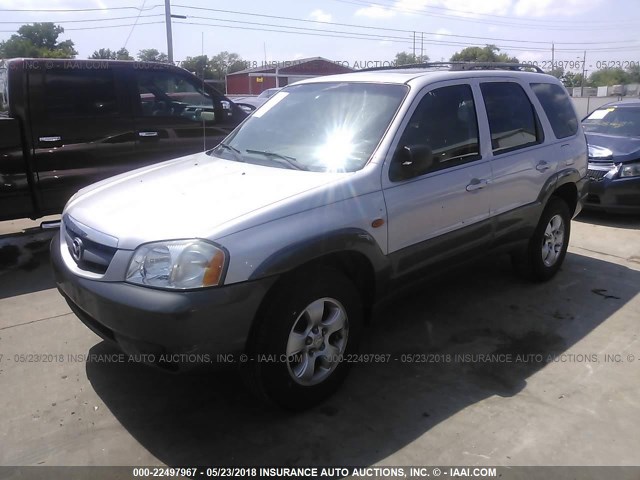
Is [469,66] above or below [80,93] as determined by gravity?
above

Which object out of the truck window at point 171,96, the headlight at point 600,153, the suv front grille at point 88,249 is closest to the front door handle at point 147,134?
the truck window at point 171,96

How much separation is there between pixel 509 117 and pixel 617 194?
373 cm

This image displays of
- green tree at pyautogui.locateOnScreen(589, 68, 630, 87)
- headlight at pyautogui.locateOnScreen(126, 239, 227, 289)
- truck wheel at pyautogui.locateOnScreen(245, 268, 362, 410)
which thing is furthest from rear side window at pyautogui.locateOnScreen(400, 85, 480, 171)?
green tree at pyautogui.locateOnScreen(589, 68, 630, 87)

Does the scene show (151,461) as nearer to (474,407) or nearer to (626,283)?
(474,407)

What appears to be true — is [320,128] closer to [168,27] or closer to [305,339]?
[305,339]

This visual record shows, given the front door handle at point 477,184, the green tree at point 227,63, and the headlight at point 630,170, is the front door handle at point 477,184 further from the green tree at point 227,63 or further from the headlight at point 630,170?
the green tree at point 227,63

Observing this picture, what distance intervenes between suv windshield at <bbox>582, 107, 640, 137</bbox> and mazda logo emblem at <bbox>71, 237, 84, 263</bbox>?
7.84 metres

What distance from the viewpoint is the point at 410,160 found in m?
3.25

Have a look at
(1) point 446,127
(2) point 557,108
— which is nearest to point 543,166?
(2) point 557,108

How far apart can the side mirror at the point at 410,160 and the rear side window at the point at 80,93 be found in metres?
3.79

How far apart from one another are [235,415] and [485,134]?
103 inches

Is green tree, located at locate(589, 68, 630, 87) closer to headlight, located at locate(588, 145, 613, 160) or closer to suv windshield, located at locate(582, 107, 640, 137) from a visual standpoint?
suv windshield, located at locate(582, 107, 640, 137)

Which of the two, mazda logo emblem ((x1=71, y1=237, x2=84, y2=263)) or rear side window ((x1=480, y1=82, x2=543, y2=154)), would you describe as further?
rear side window ((x1=480, y1=82, x2=543, y2=154))

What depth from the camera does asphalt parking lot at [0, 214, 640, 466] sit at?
2.78 metres
